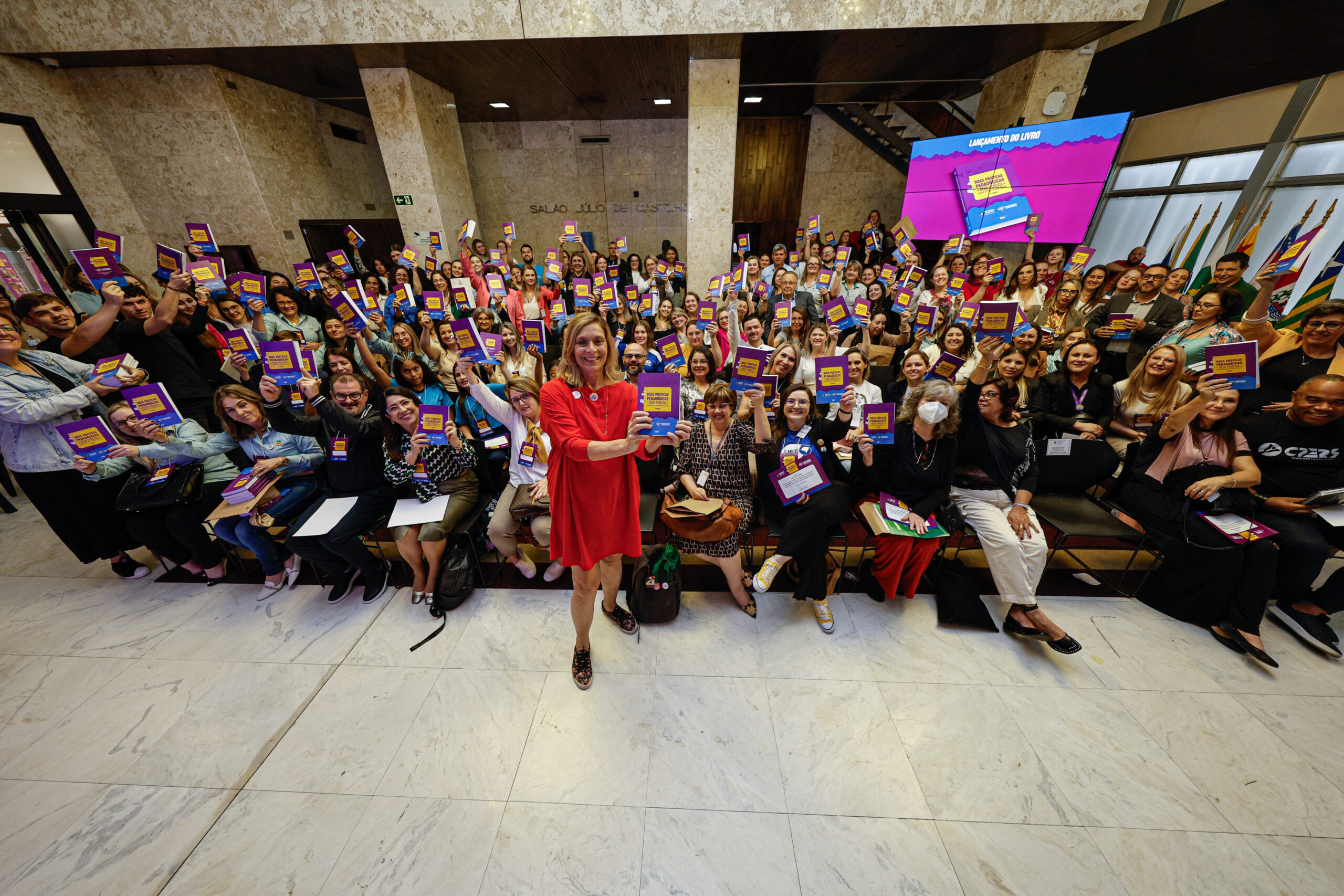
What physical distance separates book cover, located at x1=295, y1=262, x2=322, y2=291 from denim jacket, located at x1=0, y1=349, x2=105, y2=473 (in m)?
2.12

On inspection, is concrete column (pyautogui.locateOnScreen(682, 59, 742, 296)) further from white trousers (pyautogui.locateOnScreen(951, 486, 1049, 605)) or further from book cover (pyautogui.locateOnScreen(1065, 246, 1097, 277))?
white trousers (pyautogui.locateOnScreen(951, 486, 1049, 605))

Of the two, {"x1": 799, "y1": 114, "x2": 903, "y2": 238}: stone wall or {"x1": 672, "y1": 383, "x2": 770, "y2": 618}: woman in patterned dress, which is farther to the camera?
{"x1": 799, "y1": 114, "x2": 903, "y2": 238}: stone wall

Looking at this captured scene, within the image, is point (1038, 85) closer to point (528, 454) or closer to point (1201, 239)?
point (1201, 239)

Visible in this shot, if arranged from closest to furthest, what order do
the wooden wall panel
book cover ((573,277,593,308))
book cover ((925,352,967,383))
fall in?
book cover ((925,352,967,383)), book cover ((573,277,593,308)), the wooden wall panel

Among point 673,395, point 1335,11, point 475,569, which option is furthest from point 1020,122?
point 475,569

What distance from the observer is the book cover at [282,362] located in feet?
8.99

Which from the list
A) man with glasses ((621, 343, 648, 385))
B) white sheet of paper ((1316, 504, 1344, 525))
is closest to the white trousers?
white sheet of paper ((1316, 504, 1344, 525))

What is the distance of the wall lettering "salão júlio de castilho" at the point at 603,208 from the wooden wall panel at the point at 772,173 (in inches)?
71.9

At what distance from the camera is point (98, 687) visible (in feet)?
8.14

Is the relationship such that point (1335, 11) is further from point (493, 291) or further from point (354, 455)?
point (354, 455)

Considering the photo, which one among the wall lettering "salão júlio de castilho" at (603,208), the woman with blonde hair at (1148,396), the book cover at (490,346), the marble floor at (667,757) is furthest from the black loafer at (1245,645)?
the wall lettering "salão júlio de castilho" at (603,208)

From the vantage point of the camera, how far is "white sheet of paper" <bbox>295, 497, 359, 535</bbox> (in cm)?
275

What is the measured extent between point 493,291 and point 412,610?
395 cm

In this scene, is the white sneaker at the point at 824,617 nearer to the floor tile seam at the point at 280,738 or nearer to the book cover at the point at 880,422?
the book cover at the point at 880,422
